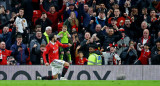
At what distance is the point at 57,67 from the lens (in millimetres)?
12672

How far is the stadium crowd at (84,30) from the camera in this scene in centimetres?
1430

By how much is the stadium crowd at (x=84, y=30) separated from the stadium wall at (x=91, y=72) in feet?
1.21

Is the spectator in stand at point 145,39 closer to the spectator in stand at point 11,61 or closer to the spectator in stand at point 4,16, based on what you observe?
the spectator in stand at point 11,61

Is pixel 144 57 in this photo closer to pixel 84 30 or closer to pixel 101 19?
pixel 101 19

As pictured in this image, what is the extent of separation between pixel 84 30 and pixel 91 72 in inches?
104

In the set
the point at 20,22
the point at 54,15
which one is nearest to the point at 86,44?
the point at 54,15

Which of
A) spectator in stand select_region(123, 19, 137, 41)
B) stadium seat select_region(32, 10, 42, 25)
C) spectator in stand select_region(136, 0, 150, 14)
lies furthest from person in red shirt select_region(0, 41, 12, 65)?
spectator in stand select_region(136, 0, 150, 14)

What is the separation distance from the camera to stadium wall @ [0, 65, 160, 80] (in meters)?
13.7

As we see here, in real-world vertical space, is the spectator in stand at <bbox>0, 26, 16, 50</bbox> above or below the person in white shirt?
below

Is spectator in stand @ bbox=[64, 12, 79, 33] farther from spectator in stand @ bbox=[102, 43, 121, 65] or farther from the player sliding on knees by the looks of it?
the player sliding on knees

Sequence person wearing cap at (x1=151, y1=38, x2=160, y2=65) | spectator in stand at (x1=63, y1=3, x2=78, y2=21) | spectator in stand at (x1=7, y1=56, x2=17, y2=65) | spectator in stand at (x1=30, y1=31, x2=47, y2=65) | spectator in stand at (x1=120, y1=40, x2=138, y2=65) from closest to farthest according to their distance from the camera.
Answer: person wearing cap at (x1=151, y1=38, x2=160, y2=65) < spectator in stand at (x1=7, y1=56, x2=17, y2=65) < spectator in stand at (x1=30, y1=31, x2=47, y2=65) < spectator in stand at (x1=120, y1=40, x2=138, y2=65) < spectator in stand at (x1=63, y1=3, x2=78, y2=21)

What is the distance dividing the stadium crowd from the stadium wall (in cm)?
37

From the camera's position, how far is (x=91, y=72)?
1377cm

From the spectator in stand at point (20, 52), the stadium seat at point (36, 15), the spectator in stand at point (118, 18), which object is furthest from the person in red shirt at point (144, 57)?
the stadium seat at point (36, 15)
